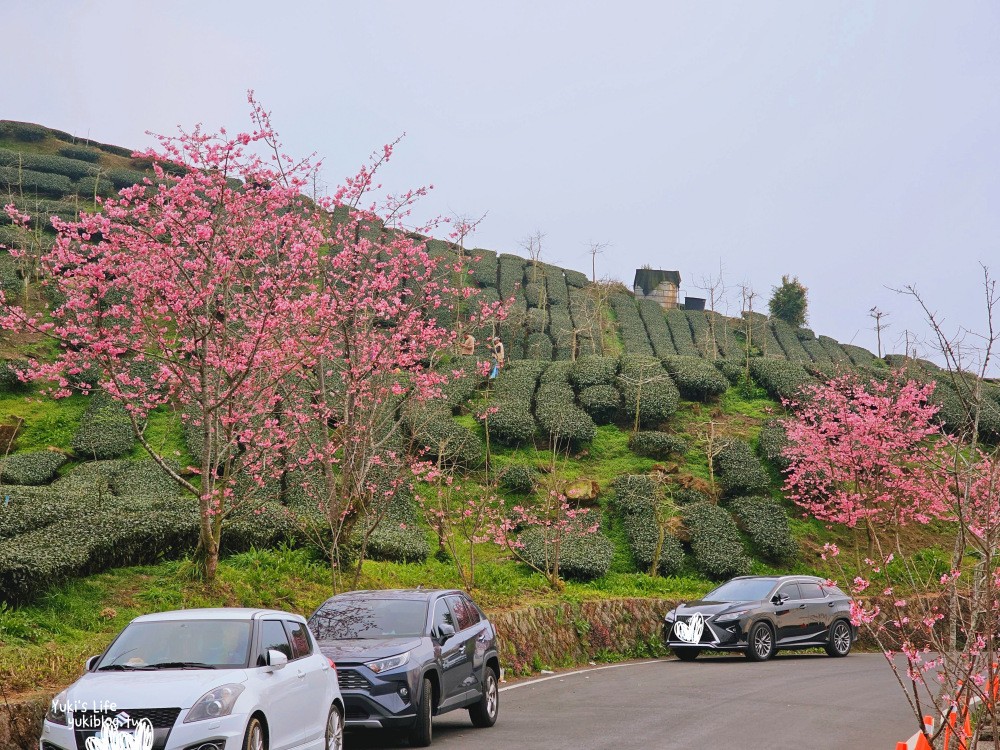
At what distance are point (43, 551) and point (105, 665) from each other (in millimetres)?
6353

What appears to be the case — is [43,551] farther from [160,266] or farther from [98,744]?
[98,744]

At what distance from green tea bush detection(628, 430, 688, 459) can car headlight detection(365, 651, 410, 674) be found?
2482cm

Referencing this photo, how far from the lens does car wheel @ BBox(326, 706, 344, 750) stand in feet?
30.2

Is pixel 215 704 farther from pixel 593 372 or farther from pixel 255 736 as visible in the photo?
pixel 593 372

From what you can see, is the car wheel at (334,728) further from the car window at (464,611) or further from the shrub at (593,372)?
the shrub at (593,372)

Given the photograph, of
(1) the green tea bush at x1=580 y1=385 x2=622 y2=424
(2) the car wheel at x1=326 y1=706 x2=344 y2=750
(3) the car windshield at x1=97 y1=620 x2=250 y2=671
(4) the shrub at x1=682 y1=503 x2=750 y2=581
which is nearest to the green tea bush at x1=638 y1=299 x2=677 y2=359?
(1) the green tea bush at x1=580 y1=385 x2=622 y2=424

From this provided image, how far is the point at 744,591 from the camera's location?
66.4 feet

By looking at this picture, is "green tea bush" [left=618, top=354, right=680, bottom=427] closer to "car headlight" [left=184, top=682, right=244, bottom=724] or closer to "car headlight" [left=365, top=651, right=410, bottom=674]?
"car headlight" [left=365, top=651, right=410, bottom=674]

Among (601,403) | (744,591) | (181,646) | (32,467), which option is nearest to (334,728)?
(181,646)

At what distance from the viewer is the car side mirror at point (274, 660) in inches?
325

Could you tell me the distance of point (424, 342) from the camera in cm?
2044

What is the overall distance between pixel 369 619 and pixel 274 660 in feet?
10.8

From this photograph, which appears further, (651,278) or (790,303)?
(651,278)

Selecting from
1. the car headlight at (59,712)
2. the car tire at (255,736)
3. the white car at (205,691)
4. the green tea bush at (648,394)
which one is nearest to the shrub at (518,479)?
the green tea bush at (648,394)
